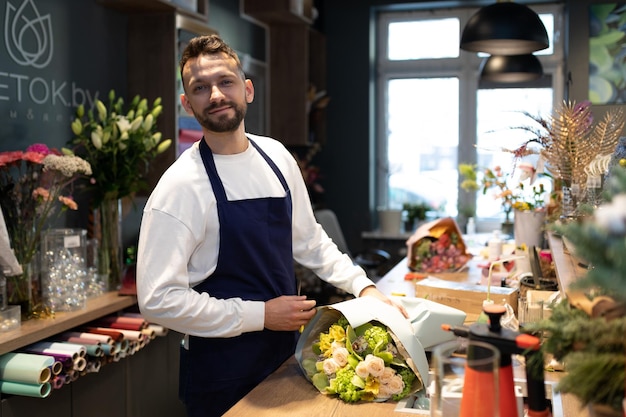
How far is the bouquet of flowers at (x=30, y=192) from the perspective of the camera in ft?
8.49

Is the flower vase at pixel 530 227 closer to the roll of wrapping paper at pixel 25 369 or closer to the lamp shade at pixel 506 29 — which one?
the lamp shade at pixel 506 29

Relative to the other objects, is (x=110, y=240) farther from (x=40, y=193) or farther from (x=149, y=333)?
(x=40, y=193)

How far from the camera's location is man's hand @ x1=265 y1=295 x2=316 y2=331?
1914mm

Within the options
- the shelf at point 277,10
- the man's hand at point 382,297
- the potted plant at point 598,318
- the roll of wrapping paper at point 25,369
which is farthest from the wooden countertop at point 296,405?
the shelf at point 277,10

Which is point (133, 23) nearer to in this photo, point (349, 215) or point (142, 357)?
point (142, 357)

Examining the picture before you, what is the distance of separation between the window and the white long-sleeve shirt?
178 inches

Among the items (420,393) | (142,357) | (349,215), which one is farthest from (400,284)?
(349,215)

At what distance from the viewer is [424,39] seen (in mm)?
6496

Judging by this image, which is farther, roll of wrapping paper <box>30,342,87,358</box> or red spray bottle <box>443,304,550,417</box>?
roll of wrapping paper <box>30,342,87,358</box>

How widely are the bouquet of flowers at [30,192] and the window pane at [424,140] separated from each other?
14.0 feet

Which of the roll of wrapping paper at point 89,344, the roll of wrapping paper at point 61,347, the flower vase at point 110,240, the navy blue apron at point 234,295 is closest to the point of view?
the navy blue apron at point 234,295

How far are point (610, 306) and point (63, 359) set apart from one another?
6.59 feet

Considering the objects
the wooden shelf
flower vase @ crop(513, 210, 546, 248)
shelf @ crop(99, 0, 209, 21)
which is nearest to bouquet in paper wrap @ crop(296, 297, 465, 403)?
the wooden shelf

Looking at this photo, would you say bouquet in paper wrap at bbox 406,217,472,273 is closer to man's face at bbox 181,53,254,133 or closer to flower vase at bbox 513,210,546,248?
flower vase at bbox 513,210,546,248
